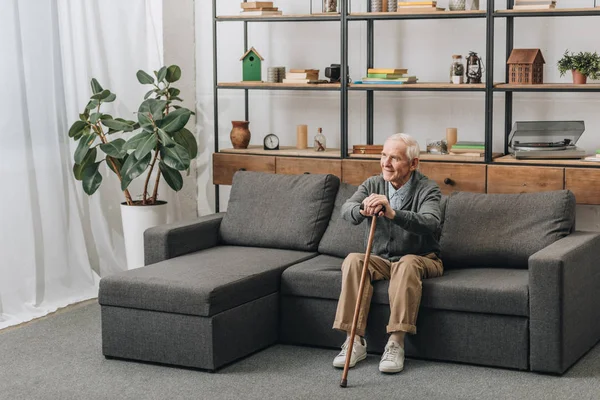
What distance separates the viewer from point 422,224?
4125 millimetres

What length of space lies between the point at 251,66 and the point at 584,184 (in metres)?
2.12

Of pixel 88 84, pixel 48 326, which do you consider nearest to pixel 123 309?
pixel 48 326

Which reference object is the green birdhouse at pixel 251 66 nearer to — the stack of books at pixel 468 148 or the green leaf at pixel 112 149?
the green leaf at pixel 112 149

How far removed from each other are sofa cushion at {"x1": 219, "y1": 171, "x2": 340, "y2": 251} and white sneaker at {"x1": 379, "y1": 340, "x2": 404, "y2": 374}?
97cm

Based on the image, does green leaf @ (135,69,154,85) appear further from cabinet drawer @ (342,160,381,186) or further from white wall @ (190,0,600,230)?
cabinet drawer @ (342,160,381,186)

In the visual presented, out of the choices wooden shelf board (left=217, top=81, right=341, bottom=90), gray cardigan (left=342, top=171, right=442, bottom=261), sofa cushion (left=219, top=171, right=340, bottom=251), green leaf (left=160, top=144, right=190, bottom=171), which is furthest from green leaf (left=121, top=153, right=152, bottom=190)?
gray cardigan (left=342, top=171, right=442, bottom=261)

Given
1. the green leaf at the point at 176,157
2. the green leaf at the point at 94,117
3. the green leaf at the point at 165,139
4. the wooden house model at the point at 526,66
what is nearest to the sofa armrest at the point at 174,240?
the green leaf at the point at 176,157

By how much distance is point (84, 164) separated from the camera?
211 inches

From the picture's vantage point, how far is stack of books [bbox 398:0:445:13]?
5.16m

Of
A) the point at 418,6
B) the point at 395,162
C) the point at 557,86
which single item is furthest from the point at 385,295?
the point at 418,6

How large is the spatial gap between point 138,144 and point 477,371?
7.72ft

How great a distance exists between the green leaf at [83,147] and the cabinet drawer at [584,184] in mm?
2626

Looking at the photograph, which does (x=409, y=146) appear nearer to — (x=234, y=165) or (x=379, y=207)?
(x=379, y=207)

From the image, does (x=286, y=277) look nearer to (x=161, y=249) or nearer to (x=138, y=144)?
(x=161, y=249)
